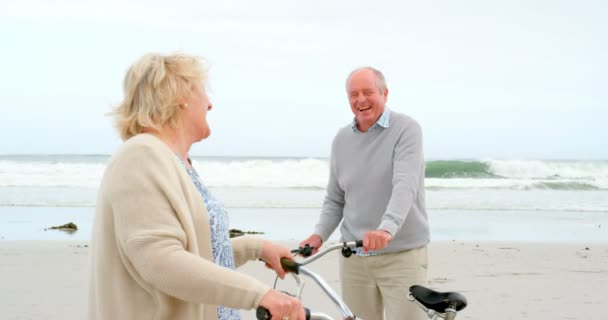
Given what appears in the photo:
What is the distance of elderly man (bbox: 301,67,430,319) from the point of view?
3385 millimetres

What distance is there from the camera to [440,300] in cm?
242

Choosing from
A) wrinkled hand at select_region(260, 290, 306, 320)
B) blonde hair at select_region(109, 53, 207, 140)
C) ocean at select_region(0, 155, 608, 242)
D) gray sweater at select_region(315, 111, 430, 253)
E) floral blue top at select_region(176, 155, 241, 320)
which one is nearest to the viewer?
wrinkled hand at select_region(260, 290, 306, 320)

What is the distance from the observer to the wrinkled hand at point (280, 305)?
1.74 m

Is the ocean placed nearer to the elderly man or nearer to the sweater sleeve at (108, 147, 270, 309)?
the elderly man

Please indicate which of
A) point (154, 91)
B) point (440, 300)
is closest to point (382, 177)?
point (440, 300)

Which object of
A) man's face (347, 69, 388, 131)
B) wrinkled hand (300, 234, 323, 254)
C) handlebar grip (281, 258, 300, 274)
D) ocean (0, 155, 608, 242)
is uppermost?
man's face (347, 69, 388, 131)

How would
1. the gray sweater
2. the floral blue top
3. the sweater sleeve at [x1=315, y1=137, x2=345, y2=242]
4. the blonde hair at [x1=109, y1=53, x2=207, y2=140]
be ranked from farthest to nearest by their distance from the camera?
the sweater sleeve at [x1=315, y1=137, x2=345, y2=242]
the gray sweater
the floral blue top
the blonde hair at [x1=109, y1=53, x2=207, y2=140]

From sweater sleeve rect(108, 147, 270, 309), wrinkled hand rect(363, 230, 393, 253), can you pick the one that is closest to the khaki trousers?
wrinkled hand rect(363, 230, 393, 253)

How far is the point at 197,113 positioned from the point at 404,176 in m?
1.44

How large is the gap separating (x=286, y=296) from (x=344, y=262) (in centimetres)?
190

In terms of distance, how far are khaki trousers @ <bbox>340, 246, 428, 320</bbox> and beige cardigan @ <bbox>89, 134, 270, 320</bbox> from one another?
5.24 feet

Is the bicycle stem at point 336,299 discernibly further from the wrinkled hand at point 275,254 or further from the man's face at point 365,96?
the man's face at point 365,96

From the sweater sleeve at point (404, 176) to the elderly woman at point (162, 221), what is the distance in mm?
1133

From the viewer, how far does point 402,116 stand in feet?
11.4
